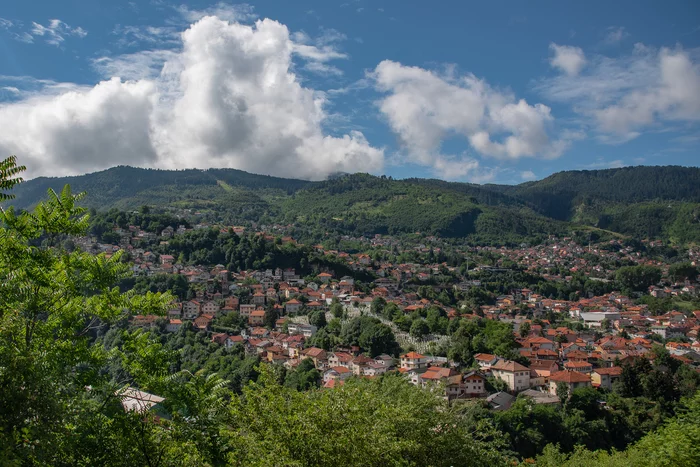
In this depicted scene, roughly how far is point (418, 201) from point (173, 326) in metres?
92.9

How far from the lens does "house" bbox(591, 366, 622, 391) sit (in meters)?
29.4

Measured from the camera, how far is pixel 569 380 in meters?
27.5

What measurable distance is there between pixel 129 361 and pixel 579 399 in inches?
1002

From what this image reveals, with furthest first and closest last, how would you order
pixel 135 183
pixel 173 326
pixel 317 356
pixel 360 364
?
pixel 135 183, pixel 173 326, pixel 317 356, pixel 360 364

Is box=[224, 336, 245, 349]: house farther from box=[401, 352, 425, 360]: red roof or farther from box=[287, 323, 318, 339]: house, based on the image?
box=[401, 352, 425, 360]: red roof

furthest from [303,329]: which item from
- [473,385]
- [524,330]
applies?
[524,330]

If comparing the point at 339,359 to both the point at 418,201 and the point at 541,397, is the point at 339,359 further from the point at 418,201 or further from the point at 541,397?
the point at 418,201

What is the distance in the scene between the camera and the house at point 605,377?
29375mm

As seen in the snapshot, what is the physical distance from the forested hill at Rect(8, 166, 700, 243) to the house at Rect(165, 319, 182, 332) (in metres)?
66.1

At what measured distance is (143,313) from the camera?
5.29 metres

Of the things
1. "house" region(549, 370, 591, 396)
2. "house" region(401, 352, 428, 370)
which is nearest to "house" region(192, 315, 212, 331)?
"house" region(401, 352, 428, 370)

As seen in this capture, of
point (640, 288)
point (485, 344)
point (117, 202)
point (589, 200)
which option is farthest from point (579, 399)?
point (589, 200)

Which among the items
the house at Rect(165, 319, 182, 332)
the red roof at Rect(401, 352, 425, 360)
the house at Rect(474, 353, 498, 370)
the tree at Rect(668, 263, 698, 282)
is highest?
the tree at Rect(668, 263, 698, 282)

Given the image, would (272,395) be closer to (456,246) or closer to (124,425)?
(124,425)
